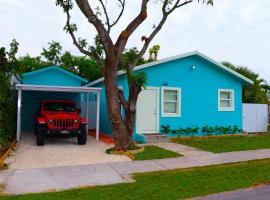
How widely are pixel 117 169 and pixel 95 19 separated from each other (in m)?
5.83

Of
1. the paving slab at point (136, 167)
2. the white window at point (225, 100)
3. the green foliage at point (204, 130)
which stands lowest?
the paving slab at point (136, 167)

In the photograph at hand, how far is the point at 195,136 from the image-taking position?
18359 mm

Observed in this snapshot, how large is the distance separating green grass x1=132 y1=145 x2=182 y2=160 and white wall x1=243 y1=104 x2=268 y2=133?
8545 millimetres

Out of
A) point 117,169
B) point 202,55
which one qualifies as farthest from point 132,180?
point 202,55

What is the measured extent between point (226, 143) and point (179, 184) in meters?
7.56

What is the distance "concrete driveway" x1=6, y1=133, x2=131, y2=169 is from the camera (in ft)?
37.8

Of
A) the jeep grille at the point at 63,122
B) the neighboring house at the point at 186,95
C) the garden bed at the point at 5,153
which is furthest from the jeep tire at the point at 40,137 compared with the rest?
the neighboring house at the point at 186,95

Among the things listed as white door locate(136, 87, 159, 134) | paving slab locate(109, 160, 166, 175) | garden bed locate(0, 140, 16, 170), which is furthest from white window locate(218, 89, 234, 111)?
garden bed locate(0, 140, 16, 170)

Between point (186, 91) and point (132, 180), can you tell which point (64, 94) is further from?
point (132, 180)

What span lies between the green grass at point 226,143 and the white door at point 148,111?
1.44 metres

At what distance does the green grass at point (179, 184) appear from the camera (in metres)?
8.10

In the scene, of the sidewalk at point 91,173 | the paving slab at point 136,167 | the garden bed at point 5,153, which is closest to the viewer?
the sidewalk at point 91,173

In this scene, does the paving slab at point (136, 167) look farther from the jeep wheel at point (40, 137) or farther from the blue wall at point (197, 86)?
the blue wall at point (197, 86)

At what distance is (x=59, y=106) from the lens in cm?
1688
